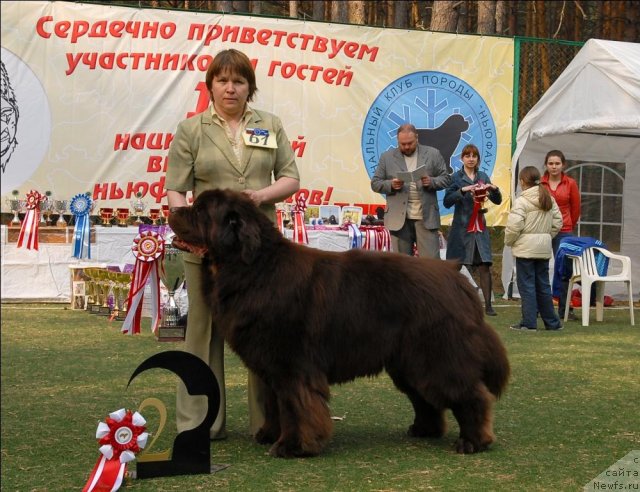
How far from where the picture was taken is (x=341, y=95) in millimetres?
13664

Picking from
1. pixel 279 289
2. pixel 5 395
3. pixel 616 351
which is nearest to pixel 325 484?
pixel 279 289

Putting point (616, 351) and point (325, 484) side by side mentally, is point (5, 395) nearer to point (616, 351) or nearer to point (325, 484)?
point (325, 484)

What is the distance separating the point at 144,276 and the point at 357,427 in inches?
190

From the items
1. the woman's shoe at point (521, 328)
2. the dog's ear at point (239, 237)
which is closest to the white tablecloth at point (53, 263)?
the woman's shoe at point (521, 328)

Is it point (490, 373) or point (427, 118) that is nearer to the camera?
point (490, 373)

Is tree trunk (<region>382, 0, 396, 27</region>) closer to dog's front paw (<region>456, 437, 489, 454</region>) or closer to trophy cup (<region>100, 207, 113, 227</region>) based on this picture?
trophy cup (<region>100, 207, 113, 227</region>)

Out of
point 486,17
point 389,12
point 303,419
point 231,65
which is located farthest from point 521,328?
point 389,12

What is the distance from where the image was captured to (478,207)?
11055mm

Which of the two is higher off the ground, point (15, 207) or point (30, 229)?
point (15, 207)

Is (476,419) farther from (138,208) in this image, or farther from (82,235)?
(138,208)

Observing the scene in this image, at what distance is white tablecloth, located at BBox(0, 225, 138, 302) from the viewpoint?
11961 millimetres

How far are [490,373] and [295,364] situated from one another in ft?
3.31

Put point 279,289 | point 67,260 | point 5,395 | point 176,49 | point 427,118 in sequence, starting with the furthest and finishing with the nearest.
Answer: point 427,118 < point 176,49 < point 67,260 < point 5,395 < point 279,289

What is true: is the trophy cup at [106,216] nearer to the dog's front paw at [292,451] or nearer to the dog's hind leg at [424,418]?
the dog's hind leg at [424,418]
